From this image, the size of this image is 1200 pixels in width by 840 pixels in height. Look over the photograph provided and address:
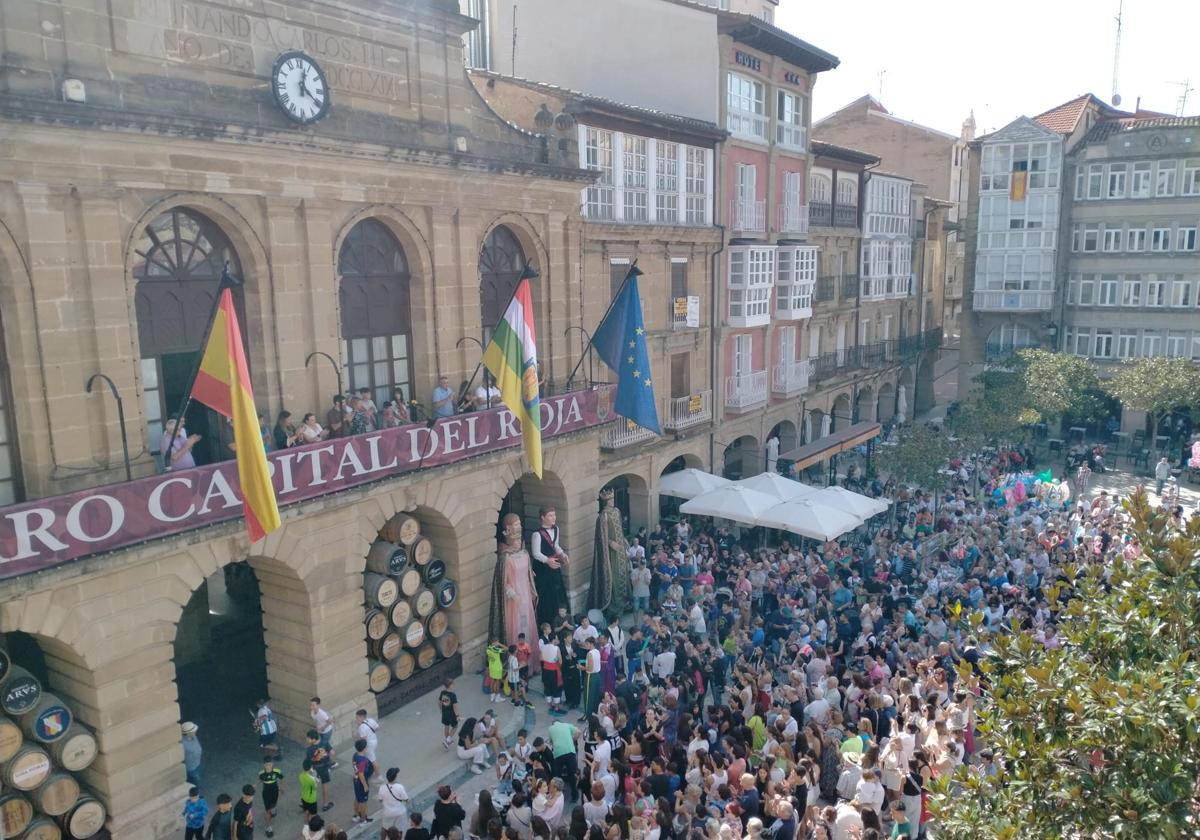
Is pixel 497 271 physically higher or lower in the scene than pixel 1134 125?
lower

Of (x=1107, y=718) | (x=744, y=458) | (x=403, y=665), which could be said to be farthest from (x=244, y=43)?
(x=744, y=458)

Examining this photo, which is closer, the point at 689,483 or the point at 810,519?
the point at 810,519

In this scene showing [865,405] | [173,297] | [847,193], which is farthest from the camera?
[865,405]

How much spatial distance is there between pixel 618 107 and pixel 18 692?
18646 mm

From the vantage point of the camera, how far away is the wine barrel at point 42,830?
508 inches

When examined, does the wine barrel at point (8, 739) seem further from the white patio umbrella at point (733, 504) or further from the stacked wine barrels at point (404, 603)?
the white patio umbrella at point (733, 504)

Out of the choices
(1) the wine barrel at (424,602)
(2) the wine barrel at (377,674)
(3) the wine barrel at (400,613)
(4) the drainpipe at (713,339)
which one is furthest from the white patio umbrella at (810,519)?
(2) the wine barrel at (377,674)

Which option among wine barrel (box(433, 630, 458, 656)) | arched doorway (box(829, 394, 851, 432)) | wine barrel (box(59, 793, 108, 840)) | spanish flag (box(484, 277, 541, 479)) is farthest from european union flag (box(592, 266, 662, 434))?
arched doorway (box(829, 394, 851, 432))

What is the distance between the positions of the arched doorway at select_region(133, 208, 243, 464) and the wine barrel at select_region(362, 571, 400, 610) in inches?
173

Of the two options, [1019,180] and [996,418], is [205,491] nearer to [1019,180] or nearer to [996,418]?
[996,418]

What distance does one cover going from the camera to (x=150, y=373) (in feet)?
50.1

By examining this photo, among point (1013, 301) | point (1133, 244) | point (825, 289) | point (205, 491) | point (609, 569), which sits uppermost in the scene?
point (1133, 244)

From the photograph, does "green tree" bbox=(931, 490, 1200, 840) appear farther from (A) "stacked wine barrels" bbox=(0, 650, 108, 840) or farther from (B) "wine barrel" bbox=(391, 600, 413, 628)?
(B) "wine barrel" bbox=(391, 600, 413, 628)

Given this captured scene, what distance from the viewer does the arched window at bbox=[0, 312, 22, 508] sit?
515 inches
